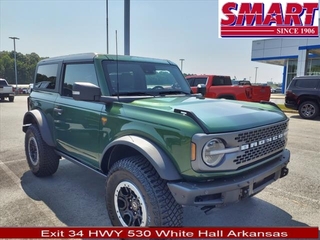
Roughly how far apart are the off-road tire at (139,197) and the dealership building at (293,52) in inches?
1028

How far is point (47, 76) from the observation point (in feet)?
14.5

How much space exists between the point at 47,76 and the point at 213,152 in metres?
3.46

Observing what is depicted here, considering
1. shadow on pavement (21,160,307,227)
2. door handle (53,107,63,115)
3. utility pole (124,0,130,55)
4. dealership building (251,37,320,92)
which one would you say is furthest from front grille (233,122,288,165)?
dealership building (251,37,320,92)

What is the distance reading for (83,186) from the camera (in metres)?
4.04

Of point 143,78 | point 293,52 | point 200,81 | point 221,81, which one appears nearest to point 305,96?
point 221,81

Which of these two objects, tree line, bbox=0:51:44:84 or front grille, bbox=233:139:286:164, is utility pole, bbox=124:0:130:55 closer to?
front grille, bbox=233:139:286:164

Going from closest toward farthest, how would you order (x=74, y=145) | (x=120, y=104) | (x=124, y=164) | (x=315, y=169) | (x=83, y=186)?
(x=124, y=164) < (x=120, y=104) < (x=74, y=145) < (x=83, y=186) < (x=315, y=169)

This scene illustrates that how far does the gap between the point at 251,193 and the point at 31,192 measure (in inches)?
122

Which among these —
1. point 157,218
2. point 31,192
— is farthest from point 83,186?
point 157,218

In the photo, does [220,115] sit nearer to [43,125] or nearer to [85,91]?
[85,91]

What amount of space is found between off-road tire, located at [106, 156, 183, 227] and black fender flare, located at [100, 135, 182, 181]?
17 cm

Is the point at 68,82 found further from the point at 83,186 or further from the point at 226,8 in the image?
the point at 226,8

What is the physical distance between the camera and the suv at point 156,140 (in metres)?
2.18

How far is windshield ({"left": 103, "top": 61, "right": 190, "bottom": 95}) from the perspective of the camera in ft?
10.4
